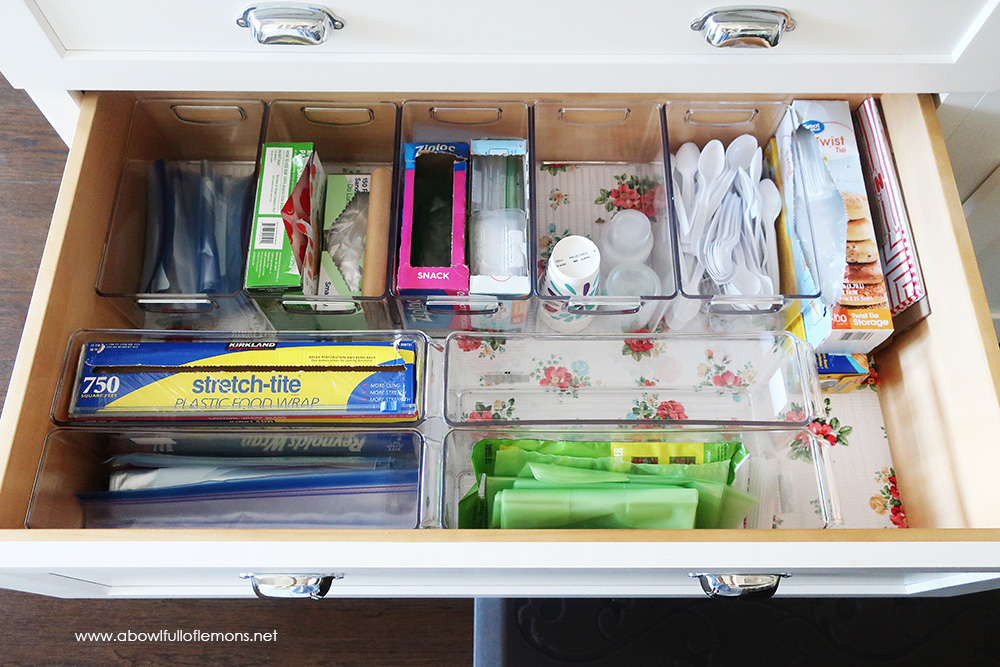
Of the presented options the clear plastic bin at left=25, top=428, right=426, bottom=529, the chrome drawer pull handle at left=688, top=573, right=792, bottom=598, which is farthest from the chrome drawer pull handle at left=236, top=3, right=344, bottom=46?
the chrome drawer pull handle at left=688, top=573, right=792, bottom=598

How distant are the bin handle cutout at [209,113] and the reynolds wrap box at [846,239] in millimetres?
704

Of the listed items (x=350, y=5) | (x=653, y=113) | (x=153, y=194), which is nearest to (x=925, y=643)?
(x=653, y=113)

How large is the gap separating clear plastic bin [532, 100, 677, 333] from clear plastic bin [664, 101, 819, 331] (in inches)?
0.8

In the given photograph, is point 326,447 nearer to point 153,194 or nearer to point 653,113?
point 153,194

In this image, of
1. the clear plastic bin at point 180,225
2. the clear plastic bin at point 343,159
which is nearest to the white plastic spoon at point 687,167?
the clear plastic bin at point 343,159

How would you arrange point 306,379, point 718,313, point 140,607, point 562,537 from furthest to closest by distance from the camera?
1. point 140,607
2. point 718,313
3. point 306,379
4. point 562,537

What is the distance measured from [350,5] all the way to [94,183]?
14.9 inches

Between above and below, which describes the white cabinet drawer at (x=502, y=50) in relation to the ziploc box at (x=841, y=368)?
above

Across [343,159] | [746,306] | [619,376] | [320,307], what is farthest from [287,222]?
[746,306]

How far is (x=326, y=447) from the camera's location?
0.76 meters

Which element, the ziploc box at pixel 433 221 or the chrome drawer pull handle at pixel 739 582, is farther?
the ziploc box at pixel 433 221

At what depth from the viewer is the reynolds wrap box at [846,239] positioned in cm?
79

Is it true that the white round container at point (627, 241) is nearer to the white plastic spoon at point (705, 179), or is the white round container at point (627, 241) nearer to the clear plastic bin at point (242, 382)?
the white plastic spoon at point (705, 179)

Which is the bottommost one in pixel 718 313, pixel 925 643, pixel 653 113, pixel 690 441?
pixel 925 643
